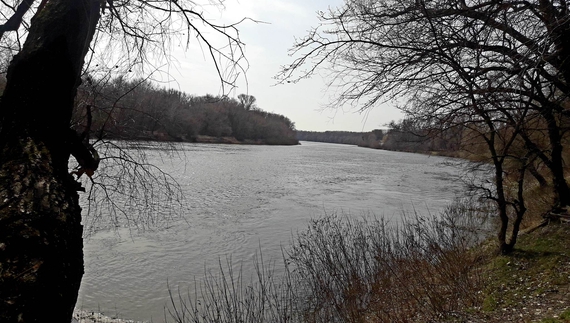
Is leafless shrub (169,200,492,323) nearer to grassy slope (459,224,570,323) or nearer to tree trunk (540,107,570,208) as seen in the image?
grassy slope (459,224,570,323)

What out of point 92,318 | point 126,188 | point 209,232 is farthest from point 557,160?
point 126,188

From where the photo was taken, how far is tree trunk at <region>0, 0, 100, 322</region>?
Answer: 1.41 metres

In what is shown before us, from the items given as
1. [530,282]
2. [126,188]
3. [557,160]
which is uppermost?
[557,160]

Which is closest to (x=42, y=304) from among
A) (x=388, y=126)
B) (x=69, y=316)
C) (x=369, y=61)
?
(x=69, y=316)

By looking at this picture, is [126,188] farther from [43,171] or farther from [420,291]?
[43,171]

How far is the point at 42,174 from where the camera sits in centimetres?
174

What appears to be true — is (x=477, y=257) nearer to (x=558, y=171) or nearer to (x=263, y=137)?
(x=558, y=171)

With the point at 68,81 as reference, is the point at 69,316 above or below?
below

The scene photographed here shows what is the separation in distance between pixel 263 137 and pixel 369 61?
80.1 meters

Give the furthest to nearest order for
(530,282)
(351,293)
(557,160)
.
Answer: (557,160) < (351,293) < (530,282)

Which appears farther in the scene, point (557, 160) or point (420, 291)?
point (557, 160)

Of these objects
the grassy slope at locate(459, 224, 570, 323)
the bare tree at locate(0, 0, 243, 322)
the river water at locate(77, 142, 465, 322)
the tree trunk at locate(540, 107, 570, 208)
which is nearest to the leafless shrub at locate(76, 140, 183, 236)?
the river water at locate(77, 142, 465, 322)

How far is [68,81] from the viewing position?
7.25 ft

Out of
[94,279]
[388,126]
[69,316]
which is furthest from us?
[94,279]
